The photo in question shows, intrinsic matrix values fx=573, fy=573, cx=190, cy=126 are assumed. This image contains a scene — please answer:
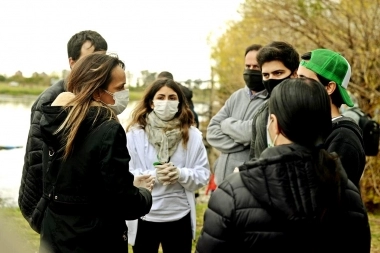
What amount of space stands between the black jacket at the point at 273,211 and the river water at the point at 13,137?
5919mm

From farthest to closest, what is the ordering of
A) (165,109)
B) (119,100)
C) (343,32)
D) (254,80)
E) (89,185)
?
(343,32) < (254,80) < (165,109) < (119,100) < (89,185)

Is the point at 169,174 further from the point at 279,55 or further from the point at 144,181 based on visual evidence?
the point at 279,55

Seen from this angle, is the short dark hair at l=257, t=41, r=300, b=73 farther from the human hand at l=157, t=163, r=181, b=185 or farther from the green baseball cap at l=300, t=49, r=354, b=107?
the human hand at l=157, t=163, r=181, b=185

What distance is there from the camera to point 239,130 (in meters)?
4.59

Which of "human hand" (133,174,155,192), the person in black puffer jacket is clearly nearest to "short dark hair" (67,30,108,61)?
"human hand" (133,174,155,192)

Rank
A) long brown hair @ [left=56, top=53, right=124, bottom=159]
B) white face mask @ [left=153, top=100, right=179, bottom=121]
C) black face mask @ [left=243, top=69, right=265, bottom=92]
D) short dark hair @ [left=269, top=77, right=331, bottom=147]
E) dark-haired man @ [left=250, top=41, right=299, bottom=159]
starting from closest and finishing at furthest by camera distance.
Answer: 1. short dark hair @ [left=269, top=77, right=331, bottom=147]
2. long brown hair @ [left=56, top=53, right=124, bottom=159]
3. dark-haired man @ [left=250, top=41, right=299, bottom=159]
4. white face mask @ [left=153, top=100, right=179, bottom=121]
5. black face mask @ [left=243, top=69, right=265, bottom=92]

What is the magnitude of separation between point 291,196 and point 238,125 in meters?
2.64

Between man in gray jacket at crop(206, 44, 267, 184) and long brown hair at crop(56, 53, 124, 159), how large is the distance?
1.65 m

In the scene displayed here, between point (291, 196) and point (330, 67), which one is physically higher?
point (330, 67)

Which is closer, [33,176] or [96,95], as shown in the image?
[96,95]

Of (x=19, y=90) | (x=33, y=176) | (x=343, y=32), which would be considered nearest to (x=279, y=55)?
(x=33, y=176)

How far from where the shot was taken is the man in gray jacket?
4641 millimetres

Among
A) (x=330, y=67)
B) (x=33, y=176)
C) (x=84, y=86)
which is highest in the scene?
(x=330, y=67)

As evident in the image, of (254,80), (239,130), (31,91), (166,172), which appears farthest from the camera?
(31,91)
